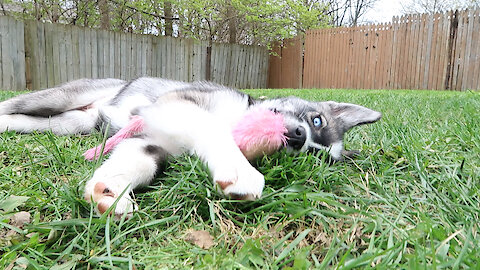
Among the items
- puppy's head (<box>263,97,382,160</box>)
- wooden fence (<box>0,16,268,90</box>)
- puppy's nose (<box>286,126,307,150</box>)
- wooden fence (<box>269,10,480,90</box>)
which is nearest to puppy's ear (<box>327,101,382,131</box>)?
puppy's head (<box>263,97,382,160</box>)

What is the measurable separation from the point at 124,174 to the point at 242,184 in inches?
23.3

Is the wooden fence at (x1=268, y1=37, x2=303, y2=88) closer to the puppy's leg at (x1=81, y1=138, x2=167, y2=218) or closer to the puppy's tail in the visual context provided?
the puppy's tail

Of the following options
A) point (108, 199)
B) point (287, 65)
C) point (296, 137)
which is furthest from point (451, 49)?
point (108, 199)

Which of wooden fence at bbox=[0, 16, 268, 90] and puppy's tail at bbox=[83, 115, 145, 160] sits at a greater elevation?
wooden fence at bbox=[0, 16, 268, 90]

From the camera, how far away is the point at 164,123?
2184 millimetres

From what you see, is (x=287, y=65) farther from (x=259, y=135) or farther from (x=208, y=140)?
(x=208, y=140)

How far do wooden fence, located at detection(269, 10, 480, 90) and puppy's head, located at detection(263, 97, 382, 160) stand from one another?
10260mm

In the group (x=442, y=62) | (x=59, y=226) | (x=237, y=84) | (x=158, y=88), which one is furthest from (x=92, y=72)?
(x=442, y=62)

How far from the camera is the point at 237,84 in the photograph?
15.3 metres

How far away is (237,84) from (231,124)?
13.2 m

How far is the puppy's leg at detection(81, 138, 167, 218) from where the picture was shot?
1.45 m

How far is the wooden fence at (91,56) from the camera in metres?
9.28

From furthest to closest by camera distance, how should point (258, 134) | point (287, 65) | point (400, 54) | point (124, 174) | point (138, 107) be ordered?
1. point (287, 65)
2. point (400, 54)
3. point (138, 107)
4. point (258, 134)
5. point (124, 174)

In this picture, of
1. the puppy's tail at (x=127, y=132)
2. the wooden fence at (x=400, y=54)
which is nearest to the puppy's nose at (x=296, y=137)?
the puppy's tail at (x=127, y=132)
